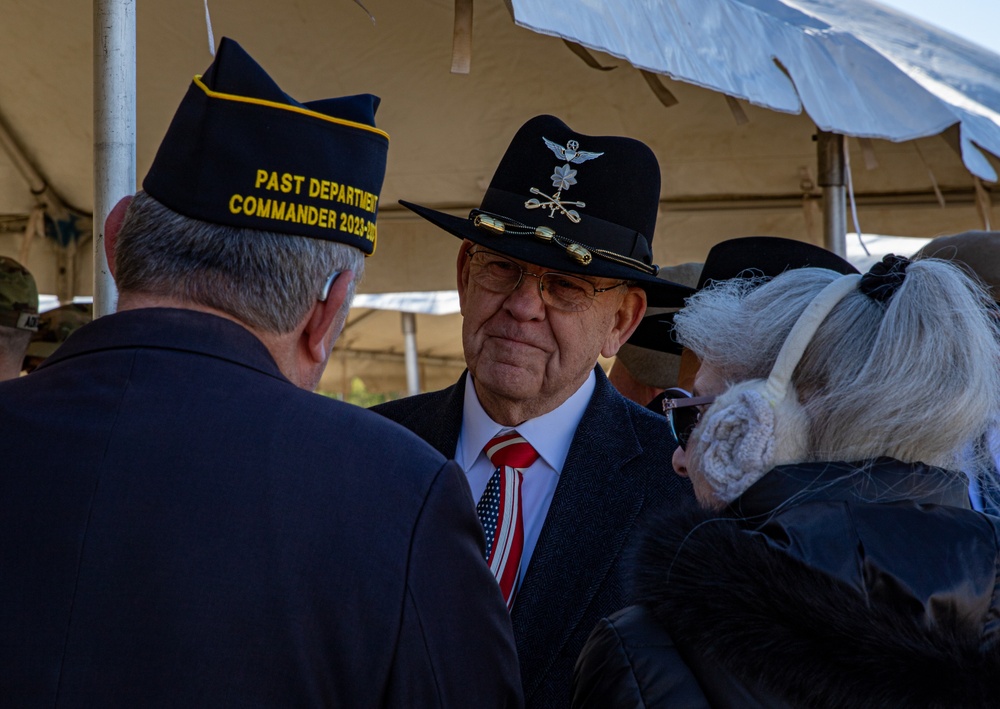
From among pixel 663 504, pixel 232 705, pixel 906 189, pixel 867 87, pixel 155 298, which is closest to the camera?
pixel 232 705

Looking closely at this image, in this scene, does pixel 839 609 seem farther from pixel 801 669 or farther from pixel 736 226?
pixel 736 226

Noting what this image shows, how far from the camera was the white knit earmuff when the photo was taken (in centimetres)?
130

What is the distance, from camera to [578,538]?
2.11m

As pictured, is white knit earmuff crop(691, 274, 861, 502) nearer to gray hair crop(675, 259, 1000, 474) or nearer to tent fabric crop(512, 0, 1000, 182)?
gray hair crop(675, 259, 1000, 474)

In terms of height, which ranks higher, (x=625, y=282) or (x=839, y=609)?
(x=625, y=282)

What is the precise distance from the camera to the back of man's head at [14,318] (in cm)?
357

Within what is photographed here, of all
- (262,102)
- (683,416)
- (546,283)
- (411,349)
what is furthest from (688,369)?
(411,349)

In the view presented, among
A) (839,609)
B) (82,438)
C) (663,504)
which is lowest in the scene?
(663,504)

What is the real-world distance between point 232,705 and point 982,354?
101 centimetres

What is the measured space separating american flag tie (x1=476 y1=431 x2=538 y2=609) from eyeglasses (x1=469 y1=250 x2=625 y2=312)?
0.33 metres

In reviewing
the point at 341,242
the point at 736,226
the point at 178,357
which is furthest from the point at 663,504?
the point at 736,226

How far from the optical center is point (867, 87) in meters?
3.20

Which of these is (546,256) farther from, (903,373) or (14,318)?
(14,318)

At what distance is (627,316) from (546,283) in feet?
0.88
